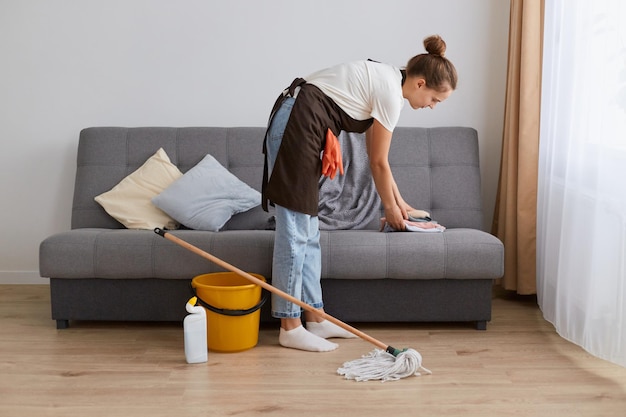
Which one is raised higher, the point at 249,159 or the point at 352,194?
the point at 249,159

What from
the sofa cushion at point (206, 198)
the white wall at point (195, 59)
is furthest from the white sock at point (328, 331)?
the white wall at point (195, 59)

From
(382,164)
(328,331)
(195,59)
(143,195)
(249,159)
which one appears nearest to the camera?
(382,164)

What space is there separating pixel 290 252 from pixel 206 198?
0.74m

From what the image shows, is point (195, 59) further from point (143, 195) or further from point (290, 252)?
point (290, 252)

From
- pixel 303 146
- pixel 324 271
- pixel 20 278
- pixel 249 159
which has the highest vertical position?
pixel 303 146

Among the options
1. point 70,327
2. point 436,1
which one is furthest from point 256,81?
point 70,327

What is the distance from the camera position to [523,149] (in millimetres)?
3674

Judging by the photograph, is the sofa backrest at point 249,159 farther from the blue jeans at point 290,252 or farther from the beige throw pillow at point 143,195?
the blue jeans at point 290,252

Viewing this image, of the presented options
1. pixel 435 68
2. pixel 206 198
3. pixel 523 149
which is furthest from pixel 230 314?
pixel 523 149

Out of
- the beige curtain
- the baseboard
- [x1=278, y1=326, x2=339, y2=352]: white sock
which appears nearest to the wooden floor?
[x1=278, y1=326, x2=339, y2=352]: white sock

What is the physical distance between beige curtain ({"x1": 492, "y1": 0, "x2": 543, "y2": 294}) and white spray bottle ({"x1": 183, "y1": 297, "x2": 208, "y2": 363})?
1.67m

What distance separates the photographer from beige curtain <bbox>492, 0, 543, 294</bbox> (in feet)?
12.0

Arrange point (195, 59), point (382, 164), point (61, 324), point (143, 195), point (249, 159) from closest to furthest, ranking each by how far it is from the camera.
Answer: point (382, 164) → point (61, 324) → point (143, 195) → point (249, 159) → point (195, 59)

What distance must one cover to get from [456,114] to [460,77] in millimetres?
200
